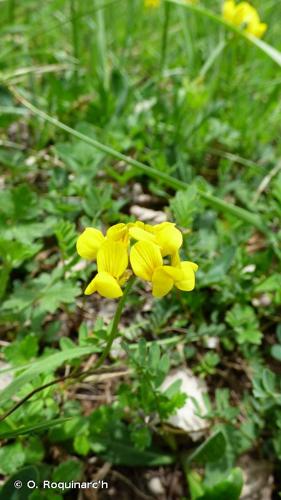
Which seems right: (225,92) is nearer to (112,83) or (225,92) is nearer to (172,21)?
(112,83)

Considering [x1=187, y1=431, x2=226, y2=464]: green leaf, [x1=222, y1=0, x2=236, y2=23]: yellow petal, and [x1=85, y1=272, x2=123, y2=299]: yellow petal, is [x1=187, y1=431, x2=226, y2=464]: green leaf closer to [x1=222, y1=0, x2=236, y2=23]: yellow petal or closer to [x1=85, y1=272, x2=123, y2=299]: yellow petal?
[x1=85, y1=272, x2=123, y2=299]: yellow petal

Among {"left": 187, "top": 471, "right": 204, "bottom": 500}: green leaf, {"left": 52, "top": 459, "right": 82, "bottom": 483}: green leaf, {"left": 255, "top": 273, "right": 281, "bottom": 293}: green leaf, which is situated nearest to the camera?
{"left": 52, "top": 459, "right": 82, "bottom": 483}: green leaf

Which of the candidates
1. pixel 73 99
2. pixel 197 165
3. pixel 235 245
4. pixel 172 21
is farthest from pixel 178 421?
Answer: pixel 172 21

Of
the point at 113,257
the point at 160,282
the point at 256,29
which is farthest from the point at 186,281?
the point at 256,29

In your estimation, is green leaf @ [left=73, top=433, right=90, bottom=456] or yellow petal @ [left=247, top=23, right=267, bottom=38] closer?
green leaf @ [left=73, top=433, right=90, bottom=456]

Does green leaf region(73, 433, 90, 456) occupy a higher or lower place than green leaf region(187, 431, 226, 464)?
lower

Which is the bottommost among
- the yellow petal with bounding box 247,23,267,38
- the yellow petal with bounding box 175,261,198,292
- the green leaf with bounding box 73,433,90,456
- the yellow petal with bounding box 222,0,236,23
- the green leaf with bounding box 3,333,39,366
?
the green leaf with bounding box 73,433,90,456

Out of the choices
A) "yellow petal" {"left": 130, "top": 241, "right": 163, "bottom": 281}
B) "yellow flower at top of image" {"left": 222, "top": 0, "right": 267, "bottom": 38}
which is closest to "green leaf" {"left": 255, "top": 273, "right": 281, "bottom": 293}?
"yellow petal" {"left": 130, "top": 241, "right": 163, "bottom": 281}
